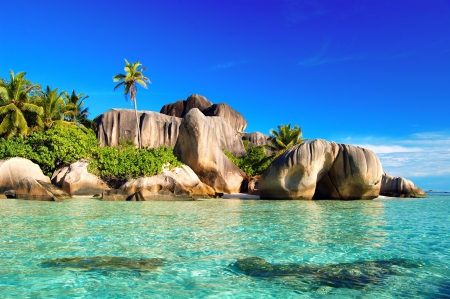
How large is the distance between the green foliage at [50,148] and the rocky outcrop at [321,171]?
10715mm

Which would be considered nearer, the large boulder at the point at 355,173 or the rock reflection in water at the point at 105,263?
the rock reflection in water at the point at 105,263

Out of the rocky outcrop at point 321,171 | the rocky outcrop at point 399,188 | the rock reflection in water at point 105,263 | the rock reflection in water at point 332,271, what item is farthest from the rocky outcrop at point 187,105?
the rock reflection in water at point 332,271

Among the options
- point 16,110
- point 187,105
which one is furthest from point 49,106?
point 187,105

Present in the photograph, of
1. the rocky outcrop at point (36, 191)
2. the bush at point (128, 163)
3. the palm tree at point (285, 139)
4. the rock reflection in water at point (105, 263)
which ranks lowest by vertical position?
the rock reflection in water at point (105, 263)

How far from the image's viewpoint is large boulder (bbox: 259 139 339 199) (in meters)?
16.4

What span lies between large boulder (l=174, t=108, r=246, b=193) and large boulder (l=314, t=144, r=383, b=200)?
6.21 metres

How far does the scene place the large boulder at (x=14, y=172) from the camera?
59.8 feet

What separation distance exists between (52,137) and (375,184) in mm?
17278

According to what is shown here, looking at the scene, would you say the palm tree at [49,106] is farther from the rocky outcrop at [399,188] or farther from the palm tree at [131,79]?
the rocky outcrop at [399,188]

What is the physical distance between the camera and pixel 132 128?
29.5m

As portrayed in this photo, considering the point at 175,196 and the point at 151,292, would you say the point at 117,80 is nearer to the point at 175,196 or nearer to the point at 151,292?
the point at 175,196

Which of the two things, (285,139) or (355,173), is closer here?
(355,173)

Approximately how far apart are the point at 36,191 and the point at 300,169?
37.1ft

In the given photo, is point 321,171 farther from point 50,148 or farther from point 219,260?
point 50,148
